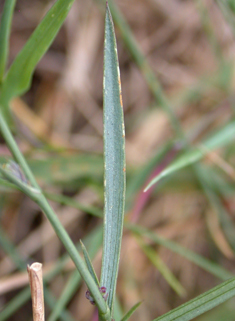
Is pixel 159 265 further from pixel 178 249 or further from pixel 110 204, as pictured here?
pixel 110 204

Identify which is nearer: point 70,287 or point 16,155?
point 16,155

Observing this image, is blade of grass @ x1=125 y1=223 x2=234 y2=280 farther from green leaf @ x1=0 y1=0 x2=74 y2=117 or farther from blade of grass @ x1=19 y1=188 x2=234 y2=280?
green leaf @ x1=0 y1=0 x2=74 y2=117

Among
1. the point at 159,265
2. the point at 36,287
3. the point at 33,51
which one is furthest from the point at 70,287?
the point at 33,51

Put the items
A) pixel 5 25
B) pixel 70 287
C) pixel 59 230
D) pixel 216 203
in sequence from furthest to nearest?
pixel 216 203 < pixel 70 287 < pixel 5 25 < pixel 59 230

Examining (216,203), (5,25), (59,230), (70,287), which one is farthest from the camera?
(216,203)

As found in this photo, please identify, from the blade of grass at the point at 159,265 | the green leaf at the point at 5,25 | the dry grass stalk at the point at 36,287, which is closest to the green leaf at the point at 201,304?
the dry grass stalk at the point at 36,287

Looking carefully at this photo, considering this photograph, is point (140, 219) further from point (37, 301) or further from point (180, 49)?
point (37, 301)

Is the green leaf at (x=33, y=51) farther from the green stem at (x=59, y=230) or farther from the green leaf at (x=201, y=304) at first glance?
the green leaf at (x=201, y=304)

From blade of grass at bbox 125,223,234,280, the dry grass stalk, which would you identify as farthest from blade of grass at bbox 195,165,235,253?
the dry grass stalk
